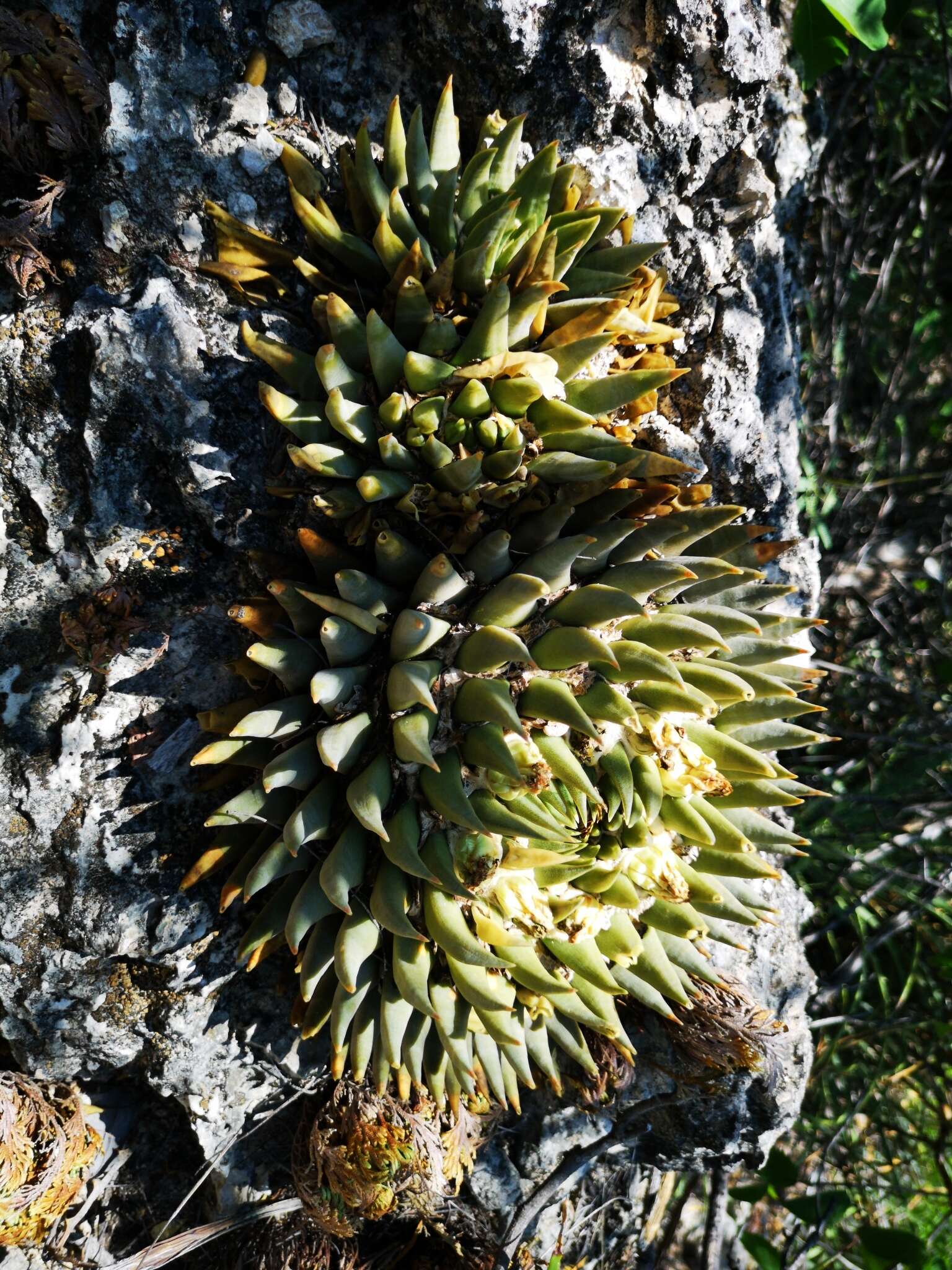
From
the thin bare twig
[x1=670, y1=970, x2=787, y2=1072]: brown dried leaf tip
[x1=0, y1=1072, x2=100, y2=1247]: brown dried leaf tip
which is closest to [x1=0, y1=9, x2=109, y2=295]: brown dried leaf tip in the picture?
[x1=0, y1=1072, x2=100, y2=1247]: brown dried leaf tip

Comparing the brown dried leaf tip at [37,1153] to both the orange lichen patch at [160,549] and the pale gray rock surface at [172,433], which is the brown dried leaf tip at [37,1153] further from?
the orange lichen patch at [160,549]

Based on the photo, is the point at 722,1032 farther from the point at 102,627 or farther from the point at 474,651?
the point at 102,627

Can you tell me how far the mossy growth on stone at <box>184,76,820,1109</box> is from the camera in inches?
62.2

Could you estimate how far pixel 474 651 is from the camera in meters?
1.58

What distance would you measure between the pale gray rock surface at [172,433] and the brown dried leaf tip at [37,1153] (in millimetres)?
88

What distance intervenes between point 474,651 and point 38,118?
140 cm

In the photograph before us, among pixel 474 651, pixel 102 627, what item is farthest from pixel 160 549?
pixel 474 651

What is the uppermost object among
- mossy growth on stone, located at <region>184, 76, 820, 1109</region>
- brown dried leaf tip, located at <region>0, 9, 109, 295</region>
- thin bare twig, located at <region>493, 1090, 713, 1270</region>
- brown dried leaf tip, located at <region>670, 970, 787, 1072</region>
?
brown dried leaf tip, located at <region>0, 9, 109, 295</region>

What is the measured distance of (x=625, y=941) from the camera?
175cm

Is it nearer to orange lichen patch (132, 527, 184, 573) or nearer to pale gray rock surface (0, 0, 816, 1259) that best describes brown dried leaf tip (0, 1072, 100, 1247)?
pale gray rock surface (0, 0, 816, 1259)

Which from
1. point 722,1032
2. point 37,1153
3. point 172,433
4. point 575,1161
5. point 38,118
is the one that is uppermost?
point 38,118

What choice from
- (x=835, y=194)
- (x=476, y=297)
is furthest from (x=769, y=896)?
(x=835, y=194)

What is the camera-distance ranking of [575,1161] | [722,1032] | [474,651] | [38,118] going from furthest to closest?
[575,1161] → [722,1032] → [38,118] → [474,651]

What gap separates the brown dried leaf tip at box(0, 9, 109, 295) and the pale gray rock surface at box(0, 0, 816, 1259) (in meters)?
0.05
